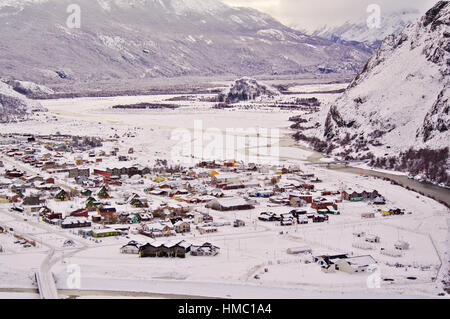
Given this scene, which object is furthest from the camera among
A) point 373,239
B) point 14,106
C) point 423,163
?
point 14,106

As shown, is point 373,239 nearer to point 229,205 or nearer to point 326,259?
point 326,259

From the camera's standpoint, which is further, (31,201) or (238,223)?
(31,201)

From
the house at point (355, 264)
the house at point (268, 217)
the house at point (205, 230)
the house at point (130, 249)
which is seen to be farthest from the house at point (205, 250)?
the house at point (268, 217)

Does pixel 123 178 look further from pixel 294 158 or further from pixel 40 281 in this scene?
pixel 40 281

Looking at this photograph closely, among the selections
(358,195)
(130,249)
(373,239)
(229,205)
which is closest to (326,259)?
(373,239)

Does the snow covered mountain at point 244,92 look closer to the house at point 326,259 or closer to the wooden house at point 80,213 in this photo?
the wooden house at point 80,213

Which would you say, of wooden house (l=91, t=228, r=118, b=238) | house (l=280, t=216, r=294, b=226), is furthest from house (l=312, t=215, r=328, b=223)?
wooden house (l=91, t=228, r=118, b=238)
